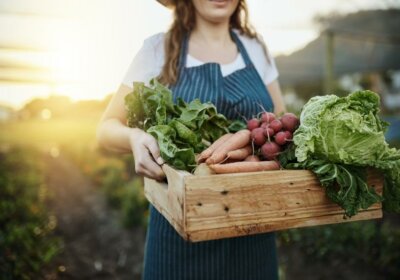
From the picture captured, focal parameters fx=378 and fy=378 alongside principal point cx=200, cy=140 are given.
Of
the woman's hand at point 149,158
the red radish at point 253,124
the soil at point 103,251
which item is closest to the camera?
the woman's hand at point 149,158

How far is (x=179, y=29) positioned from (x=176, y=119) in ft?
2.38

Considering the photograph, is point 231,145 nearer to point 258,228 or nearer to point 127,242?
point 258,228

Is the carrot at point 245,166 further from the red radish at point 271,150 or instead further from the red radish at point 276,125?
the red radish at point 276,125

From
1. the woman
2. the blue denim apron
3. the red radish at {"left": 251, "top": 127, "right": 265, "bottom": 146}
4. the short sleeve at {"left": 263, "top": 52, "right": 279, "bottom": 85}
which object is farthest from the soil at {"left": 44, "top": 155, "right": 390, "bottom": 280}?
the red radish at {"left": 251, "top": 127, "right": 265, "bottom": 146}

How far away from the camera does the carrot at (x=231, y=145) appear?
1.77 metres

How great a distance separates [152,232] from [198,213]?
0.86 metres

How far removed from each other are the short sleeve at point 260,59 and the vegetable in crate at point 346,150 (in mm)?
779

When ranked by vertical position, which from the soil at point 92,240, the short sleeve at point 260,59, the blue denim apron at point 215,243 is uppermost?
the short sleeve at point 260,59

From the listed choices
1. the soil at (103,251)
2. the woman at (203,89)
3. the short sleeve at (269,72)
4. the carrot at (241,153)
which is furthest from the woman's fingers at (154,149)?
the soil at (103,251)

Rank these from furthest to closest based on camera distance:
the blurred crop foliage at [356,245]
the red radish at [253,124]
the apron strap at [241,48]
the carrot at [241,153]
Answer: the blurred crop foliage at [356,245]
the apron strap at [241,48]
the red radish at [253,124]
the carrot at [241,153]

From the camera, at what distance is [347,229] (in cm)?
473

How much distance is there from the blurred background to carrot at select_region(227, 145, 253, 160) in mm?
467

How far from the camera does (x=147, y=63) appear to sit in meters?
2.13

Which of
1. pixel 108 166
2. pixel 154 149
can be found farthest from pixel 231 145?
pixel 108 166
